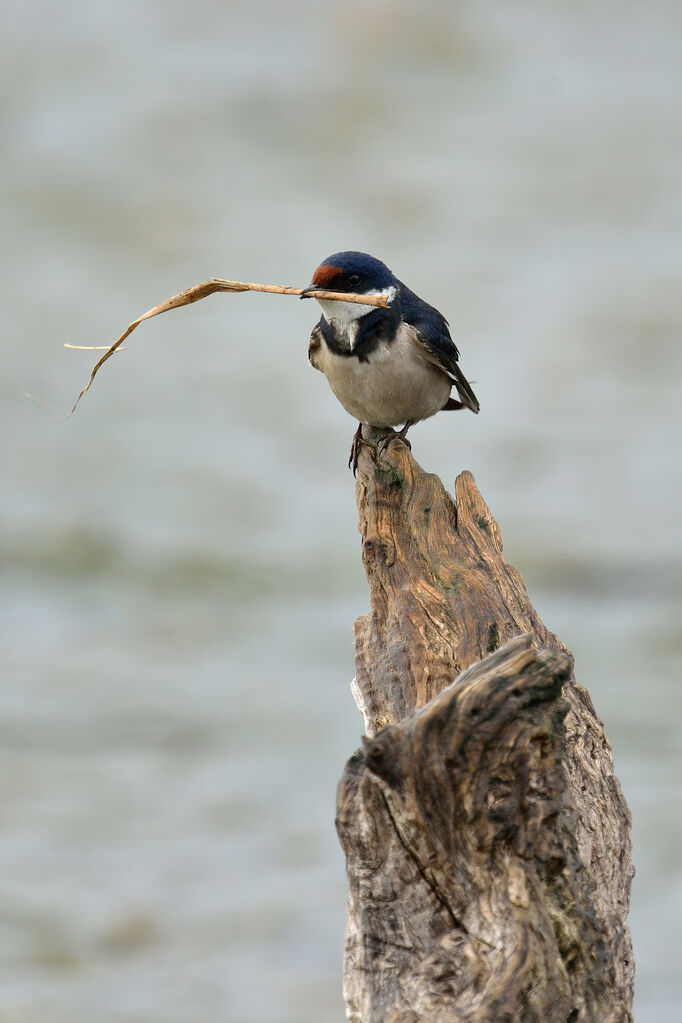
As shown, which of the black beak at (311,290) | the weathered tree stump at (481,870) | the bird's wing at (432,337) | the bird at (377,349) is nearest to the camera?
the weathered tree stump at (481,870)

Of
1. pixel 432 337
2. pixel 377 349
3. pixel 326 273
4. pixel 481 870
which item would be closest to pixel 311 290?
pixel 326 273

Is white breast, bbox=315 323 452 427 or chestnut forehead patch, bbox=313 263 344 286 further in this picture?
white breast, bbox=315 323 452 427

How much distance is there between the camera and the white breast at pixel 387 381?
4.34m

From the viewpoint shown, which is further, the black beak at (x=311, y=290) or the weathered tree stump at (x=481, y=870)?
the black beak at (x=311, y=290)

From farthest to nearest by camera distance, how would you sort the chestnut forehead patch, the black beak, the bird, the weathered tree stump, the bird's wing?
1. the bird's wing
2. the bird
3. the chestnut forehead patch
4. the black beak
5. the weathered tree stump

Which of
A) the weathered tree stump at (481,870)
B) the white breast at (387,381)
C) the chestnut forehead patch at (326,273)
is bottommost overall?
the weathered tree stump at (481,870)

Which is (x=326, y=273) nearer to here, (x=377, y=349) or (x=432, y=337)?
(x=377, y=349)

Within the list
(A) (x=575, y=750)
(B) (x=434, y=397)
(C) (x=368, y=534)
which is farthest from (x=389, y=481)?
(B) (x=434, y=397)

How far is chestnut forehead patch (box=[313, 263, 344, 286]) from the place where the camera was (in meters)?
4.15

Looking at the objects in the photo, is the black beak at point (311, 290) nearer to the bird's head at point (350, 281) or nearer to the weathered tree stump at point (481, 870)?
the bird's head at point (350, 281)

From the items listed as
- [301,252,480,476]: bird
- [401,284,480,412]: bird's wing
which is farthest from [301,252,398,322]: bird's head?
[401,284,480,412]: bird's wing

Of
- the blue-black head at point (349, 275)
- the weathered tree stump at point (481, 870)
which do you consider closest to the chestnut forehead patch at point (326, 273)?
the blue-black head at point (349, 275)

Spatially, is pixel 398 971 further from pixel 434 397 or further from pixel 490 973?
pixel 434 397

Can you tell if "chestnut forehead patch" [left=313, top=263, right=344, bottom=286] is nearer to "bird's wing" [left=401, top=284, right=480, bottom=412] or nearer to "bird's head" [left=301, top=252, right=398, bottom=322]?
"bird's head" [left=301, top=252, right=398, bottom=322]
